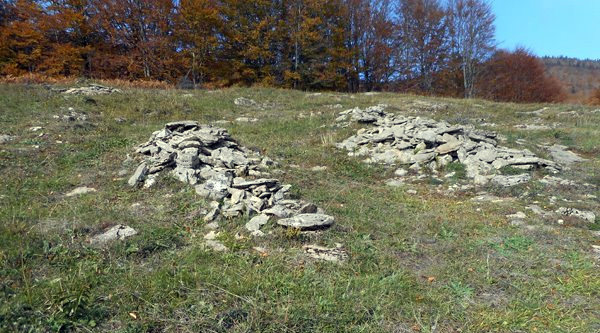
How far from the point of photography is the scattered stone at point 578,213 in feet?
17.4

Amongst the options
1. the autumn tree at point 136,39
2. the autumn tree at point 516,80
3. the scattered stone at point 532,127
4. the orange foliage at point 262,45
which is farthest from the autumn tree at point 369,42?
the scattered stone at point 532,127

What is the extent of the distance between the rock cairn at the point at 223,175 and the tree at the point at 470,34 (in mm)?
29326

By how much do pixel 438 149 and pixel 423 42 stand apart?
26205 millimetres

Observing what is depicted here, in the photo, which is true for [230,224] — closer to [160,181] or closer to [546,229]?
[160,181]

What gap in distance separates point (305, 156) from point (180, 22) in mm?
20323

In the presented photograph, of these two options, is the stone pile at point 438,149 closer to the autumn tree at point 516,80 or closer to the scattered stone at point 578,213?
the scattered stone at point 578,213

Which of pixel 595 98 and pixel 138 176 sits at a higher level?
pixel 595 98

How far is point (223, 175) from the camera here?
593cm

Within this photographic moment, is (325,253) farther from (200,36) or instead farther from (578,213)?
(200,36)

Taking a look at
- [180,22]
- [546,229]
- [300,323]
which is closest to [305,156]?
[546,229]

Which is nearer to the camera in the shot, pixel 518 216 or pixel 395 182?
pixel 518 216

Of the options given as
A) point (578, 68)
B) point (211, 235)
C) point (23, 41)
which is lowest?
point (211, 235)

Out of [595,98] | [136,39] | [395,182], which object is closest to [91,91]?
[395,182]

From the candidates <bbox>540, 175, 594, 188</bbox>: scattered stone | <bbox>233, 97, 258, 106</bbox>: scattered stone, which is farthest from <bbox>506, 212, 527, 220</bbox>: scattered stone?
<bbox>233, 97, 258, 106</bbox>: scattered stone
